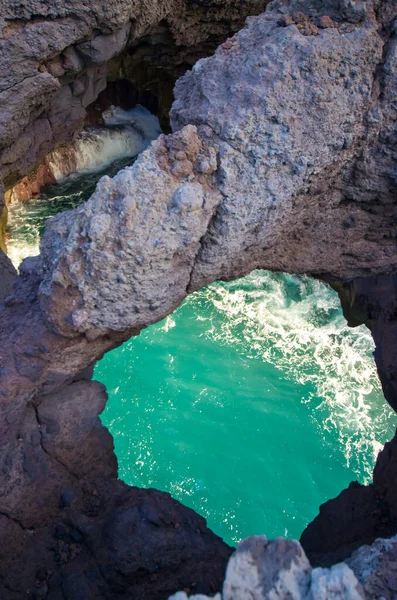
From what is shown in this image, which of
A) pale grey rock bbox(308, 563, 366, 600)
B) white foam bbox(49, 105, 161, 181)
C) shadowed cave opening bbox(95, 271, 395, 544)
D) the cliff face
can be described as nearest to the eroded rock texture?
the cliff face

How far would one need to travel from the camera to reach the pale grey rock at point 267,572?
1.90 meters

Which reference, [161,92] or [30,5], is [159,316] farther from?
[161,92]

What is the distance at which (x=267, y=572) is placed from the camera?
195cm

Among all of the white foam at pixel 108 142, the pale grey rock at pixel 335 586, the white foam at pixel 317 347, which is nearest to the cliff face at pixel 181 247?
the pale grey rock at pixel 335 586

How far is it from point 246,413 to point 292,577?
372cm

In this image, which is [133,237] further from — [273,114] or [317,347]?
[317,347]

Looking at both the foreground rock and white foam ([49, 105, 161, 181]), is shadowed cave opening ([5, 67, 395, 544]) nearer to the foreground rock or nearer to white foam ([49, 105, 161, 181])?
the foreground rock

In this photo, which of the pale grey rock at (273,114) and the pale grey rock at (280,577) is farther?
the pale grey rock at (273,114)

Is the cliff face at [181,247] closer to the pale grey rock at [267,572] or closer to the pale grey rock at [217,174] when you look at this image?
the pale grey rock at [217,174]

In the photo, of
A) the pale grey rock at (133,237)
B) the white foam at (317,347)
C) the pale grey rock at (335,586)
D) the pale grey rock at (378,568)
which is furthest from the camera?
the white foam at (317,347)

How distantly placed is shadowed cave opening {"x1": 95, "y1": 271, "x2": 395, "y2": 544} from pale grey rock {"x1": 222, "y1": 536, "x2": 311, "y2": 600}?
9.38 feet

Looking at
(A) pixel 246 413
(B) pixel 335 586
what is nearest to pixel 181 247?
(B) pixel 335 586

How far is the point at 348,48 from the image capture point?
250 centimetres

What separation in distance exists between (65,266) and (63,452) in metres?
1.28
